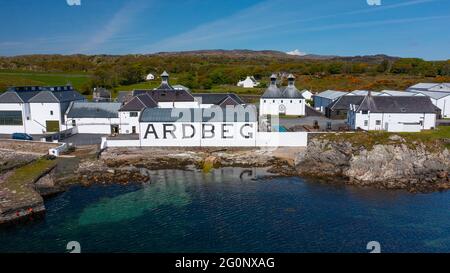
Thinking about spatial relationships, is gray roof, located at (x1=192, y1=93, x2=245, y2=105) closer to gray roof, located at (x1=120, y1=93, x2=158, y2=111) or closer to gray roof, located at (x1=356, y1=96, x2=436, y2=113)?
gray roof, located at (x1=120, y1=93, x2=158, y2=111)

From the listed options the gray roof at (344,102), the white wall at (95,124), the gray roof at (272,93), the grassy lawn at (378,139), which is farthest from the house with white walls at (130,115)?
the gray roof at (344,102)

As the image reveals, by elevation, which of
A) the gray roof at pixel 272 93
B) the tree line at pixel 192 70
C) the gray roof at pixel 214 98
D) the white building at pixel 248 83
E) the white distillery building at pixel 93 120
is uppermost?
the tree line at pixel 192 70

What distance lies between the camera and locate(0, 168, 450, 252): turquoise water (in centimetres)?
1756

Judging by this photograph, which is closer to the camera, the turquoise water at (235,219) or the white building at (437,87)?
the turquoise water at (235,219)

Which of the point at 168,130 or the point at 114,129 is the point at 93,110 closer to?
the point at 114,129

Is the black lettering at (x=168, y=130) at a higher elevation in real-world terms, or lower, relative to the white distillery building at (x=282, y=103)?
lower

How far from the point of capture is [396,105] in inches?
1511

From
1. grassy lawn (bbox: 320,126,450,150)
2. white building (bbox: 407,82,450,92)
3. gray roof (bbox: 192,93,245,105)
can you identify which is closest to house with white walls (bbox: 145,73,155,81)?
gray roof (bbox: 192,93,245,105)

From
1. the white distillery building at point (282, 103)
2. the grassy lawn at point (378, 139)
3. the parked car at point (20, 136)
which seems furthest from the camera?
the white distillery building at point (282, 103)

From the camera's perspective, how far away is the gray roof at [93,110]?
40031mm

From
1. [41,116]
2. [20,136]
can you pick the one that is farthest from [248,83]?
[20,136]

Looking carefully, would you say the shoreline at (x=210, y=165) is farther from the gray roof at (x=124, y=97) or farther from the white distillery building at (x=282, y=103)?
the white distillery building at (x=282, y=103)

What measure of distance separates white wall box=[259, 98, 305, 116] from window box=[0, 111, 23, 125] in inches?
1181
